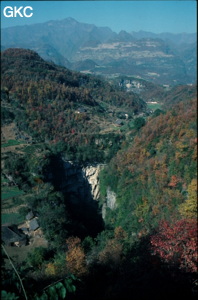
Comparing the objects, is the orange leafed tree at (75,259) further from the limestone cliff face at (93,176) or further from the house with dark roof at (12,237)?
the limestone cliff face at (93,176)

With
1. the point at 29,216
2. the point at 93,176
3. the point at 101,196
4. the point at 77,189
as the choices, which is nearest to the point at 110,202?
the point at 101,196

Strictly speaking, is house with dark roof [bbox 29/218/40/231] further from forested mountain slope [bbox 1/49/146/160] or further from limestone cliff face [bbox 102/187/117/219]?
limestone cliff face [bbox 102/187/117/219]

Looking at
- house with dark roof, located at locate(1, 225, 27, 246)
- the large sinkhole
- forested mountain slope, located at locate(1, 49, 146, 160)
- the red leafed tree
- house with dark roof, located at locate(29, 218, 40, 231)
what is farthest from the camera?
the large sinkhole

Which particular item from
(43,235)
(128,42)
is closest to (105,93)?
(43,235)

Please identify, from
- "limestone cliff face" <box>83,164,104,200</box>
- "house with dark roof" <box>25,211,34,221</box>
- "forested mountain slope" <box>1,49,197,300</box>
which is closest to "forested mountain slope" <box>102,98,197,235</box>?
"forested mountain slope" <box>1,49,197,300</box>

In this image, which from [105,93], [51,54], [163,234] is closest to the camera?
[163,234]

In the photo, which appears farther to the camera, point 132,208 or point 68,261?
point 132,208

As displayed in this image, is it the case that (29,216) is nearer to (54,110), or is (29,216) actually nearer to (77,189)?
(77,189)

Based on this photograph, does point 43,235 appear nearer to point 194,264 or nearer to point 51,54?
point 194,264
